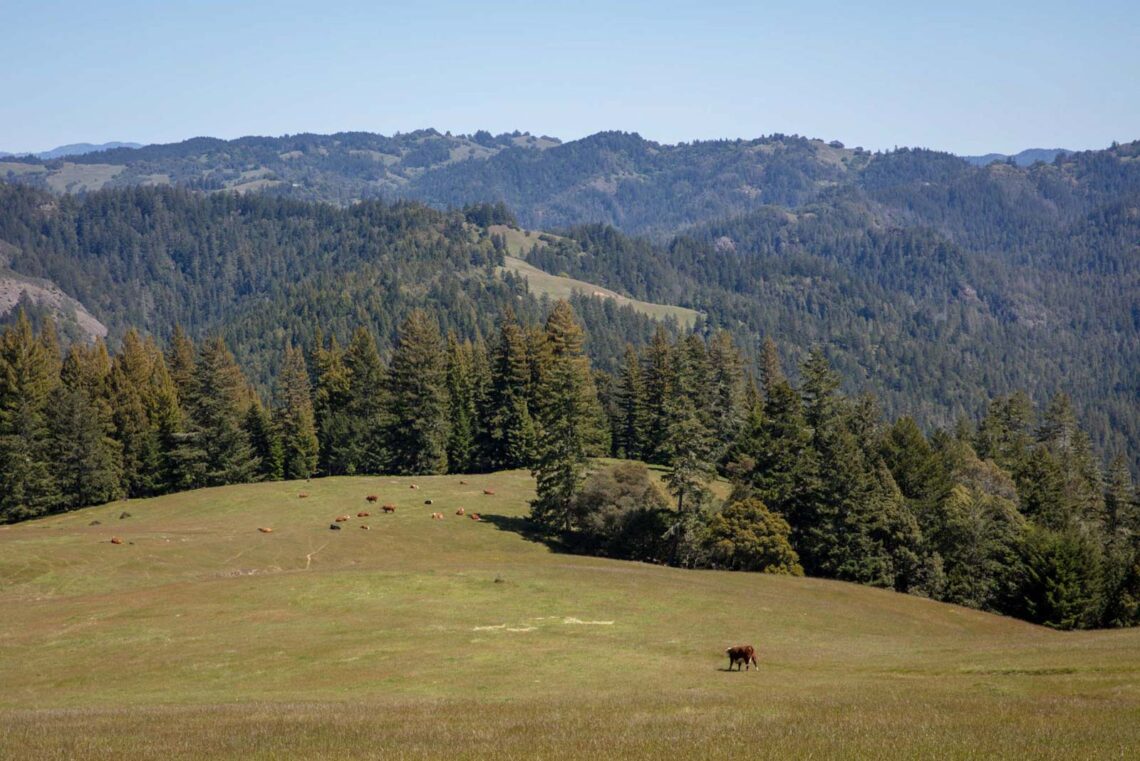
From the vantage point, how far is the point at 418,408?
119m

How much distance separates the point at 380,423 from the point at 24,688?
273 ft

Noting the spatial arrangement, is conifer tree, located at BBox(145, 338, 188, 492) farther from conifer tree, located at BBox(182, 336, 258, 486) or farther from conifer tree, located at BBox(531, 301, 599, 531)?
conifer tree, located at BBox(531, 301, 599, 531)

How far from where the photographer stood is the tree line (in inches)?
3201

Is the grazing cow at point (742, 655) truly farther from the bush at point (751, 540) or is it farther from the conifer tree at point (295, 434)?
the conifer tree at point (295, 434)

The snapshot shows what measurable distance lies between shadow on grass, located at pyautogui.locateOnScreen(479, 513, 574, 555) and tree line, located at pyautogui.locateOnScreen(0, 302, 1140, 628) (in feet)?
3.21

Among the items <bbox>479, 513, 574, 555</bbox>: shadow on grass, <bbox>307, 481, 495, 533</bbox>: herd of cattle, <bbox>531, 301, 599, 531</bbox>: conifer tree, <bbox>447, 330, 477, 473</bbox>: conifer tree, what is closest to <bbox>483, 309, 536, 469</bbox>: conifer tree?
<bbox>447, 330, 477, 473</bbox>: conifer tree

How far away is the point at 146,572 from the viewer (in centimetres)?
6594

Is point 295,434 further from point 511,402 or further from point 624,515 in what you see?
point 624,515

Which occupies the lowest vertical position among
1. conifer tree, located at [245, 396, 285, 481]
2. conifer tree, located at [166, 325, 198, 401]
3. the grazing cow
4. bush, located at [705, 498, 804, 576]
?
conifer tree, located at [245, 396, 285, 481]

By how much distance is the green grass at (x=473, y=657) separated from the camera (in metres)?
23.3

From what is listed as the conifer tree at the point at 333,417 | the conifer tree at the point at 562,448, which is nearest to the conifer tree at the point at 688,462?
the conifer tree at the point at 562,448

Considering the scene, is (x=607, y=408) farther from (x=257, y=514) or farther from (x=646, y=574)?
(x=646, y=574)

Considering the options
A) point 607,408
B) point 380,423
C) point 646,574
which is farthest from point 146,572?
point 607,408

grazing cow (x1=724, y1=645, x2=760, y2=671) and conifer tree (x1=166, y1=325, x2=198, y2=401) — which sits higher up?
grazing cow (x1=724, y1=645, x2=760, y2=671)
